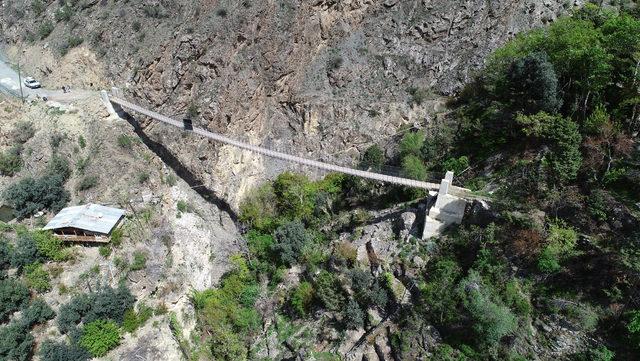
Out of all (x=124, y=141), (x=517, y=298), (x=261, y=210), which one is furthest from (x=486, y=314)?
(x=124, y=141)

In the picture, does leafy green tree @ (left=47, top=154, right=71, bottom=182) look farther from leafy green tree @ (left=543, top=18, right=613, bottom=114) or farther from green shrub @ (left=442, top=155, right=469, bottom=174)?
leafy green tree @ (left=543, top=18, right=613, bottom=114)

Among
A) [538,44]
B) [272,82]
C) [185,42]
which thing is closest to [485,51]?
[538,44]

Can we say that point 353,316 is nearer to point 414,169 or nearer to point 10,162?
point 414,169

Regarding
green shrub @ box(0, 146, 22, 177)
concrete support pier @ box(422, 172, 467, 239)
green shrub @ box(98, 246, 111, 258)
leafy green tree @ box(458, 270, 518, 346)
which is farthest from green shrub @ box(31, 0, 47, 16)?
leafy green tree @ box(458, 270, 518, 346)

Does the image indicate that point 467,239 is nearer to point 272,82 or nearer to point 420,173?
point 420,173

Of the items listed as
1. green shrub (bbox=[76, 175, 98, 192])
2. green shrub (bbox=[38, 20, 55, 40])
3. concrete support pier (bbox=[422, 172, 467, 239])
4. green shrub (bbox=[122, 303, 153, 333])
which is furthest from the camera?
green shrub (bbox=[38, 20, 55, 40])

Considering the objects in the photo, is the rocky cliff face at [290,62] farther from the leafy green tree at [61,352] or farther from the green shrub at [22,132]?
the leafy green tree at [61,352]
